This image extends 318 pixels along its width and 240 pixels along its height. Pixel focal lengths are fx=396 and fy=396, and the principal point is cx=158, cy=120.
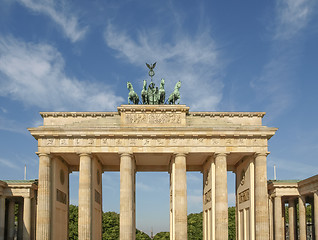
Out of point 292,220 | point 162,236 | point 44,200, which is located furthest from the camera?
point 162,236

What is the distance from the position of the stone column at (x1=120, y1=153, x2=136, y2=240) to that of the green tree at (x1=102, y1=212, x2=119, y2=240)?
167 feet

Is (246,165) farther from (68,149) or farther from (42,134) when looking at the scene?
(42,134)

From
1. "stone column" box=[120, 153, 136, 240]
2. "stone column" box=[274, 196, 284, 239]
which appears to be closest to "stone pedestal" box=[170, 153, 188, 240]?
"stone column" box=[120, 153, 136, 240]

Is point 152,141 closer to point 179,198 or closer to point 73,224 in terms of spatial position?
point 179,198

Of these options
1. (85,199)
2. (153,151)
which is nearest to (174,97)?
(153,151)

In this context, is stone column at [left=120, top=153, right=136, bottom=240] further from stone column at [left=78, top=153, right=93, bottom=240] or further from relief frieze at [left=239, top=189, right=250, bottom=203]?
relief frieze at [left=239, top=189, right=250, bottom=203]

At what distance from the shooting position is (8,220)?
181ft

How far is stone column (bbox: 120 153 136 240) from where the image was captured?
4688 cm

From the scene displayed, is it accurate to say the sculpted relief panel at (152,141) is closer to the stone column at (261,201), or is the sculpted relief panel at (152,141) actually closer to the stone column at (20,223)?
the stone column at (261,201)

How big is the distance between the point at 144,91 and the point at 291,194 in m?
24.4

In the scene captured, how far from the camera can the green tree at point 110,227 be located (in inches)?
3780

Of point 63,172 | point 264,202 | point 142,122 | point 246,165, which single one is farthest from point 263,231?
point 63,172

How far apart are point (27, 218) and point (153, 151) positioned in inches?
753

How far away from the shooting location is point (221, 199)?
157 feet
